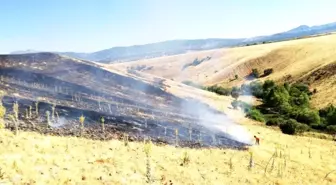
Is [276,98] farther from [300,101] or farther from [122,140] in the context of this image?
[122,140]

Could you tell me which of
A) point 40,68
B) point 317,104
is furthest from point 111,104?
point 317,104

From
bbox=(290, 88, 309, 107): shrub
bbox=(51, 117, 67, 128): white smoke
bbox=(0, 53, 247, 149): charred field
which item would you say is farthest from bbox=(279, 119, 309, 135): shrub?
bbox=(51, 117, 67, 128): white smoke

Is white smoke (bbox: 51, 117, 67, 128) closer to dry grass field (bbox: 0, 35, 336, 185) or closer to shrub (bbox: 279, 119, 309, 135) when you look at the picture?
dry grass field (bbox: 0, 35, 336, 185)

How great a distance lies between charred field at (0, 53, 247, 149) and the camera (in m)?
36.1

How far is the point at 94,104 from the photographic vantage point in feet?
167

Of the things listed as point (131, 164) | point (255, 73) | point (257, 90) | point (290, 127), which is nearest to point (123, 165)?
point (131, 164)

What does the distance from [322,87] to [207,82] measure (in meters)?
67.2

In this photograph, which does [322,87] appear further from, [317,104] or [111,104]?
[111,104]

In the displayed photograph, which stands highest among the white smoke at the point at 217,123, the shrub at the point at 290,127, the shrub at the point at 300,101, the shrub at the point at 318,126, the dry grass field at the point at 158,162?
the dry grass field at the point at 158,162

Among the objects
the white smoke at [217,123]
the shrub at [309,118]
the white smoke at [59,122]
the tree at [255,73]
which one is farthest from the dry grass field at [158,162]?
the tree at [255,73]

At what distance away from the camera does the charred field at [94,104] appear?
36125 mm

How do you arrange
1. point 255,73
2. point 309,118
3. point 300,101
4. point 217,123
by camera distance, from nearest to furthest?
point 217,123
point 309,118
point 300,101
point 255,73

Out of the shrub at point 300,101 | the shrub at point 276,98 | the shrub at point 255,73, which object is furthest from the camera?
the shrub at point 255,73

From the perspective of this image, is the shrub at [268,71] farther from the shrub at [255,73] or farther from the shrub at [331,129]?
the shrub at [331,129]
